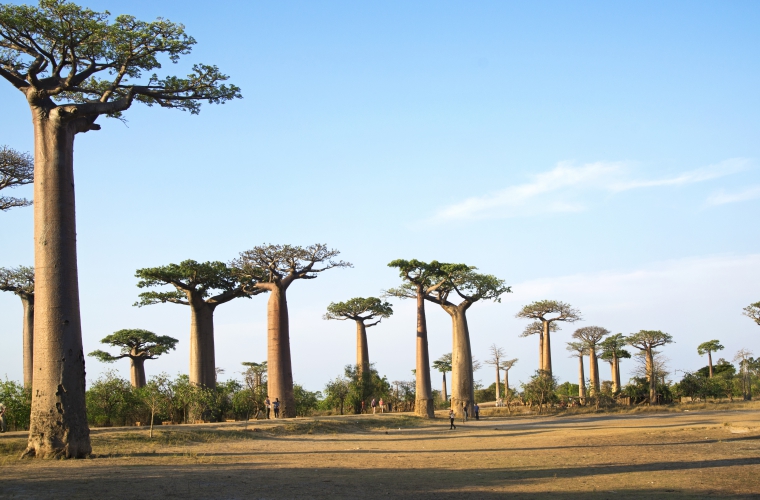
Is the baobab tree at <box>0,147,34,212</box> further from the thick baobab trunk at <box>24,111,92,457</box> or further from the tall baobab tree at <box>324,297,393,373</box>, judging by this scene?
the tall baobab tree at <box>324,297,393,373</box>

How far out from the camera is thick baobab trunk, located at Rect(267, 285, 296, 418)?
25.5 metres

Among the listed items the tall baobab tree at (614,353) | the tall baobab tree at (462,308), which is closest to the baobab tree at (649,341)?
the tall baobab tree at (614,353)

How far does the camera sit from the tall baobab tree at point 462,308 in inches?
1232

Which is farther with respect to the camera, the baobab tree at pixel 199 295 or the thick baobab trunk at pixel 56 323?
the baobab tree at pixel 199 295

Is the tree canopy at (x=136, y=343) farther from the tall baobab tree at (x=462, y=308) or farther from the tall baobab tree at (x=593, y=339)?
the tall baobab tree at (x=593, y=339)

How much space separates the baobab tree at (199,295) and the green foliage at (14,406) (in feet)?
24.0

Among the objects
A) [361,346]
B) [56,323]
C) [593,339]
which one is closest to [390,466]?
[56,323]

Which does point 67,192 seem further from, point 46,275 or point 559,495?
point 559,495

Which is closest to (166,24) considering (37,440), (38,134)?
(38,134)

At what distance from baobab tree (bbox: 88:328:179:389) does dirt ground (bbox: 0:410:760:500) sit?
61.0ft

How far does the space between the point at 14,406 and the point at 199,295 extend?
9218mm

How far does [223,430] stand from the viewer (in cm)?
A: 1828

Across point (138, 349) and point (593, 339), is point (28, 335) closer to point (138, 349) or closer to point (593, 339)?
point (138, 349)

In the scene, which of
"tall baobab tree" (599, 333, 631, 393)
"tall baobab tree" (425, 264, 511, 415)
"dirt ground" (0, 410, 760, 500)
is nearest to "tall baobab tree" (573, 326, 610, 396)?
"tall baobab tree" (599, 333, 631, 393)
